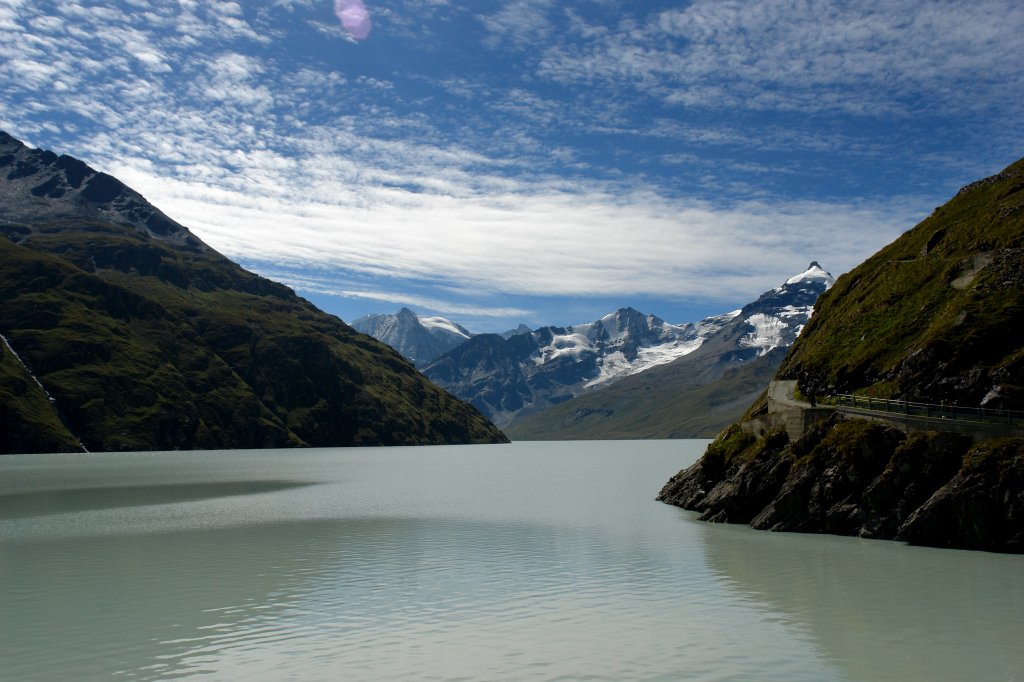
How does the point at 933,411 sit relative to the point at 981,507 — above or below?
above

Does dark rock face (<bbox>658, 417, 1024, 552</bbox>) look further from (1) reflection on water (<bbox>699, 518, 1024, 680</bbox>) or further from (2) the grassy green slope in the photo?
(2) the grassy green slope

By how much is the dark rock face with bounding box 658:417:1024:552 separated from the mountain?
95mm

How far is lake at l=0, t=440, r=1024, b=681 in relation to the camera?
99.7 feet

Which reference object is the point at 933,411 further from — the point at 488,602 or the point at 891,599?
the point at 488,602

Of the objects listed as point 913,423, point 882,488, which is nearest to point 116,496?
point 882,488

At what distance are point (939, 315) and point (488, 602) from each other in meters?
55.8

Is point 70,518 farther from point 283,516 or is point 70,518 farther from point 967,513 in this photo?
point 967,513

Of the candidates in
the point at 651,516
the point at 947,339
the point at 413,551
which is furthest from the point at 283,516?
the point at 947,339

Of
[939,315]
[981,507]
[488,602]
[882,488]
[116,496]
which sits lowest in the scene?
[116,496]

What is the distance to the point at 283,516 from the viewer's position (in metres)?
84.8

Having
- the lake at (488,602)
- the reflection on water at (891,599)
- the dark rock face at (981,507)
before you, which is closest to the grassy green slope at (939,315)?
the dark rock face at (981,507)

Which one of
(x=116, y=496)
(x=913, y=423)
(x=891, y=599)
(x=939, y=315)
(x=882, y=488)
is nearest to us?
(x=891, y=599)

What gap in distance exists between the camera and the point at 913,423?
6144 centimetres

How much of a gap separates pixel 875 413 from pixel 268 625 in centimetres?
5176
